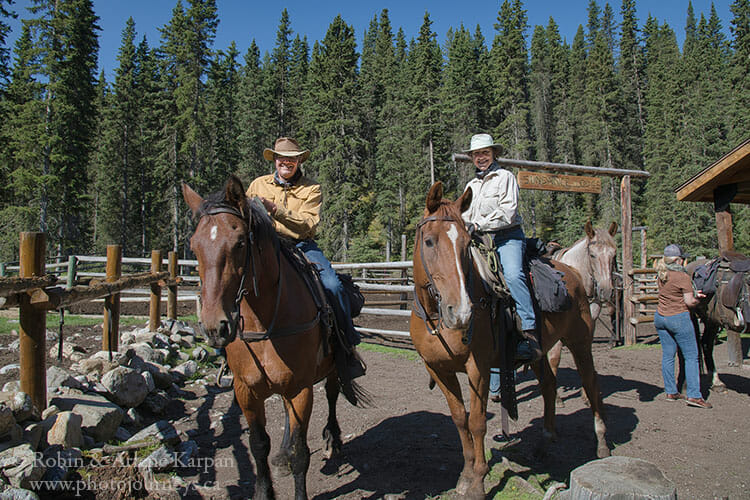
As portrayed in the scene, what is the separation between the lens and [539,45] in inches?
1980

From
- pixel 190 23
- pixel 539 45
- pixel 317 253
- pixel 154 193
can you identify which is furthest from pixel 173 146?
pixel 539 45

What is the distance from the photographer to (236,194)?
271 centimetres

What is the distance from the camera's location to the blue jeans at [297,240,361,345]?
151 inches

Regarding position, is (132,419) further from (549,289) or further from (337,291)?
(549,289)

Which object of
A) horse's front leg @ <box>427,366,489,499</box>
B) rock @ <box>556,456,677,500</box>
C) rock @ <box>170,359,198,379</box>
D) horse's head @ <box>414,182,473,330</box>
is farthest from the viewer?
rock @ <box>170,359,198,379</box>

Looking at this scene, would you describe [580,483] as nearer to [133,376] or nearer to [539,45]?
[133,376]

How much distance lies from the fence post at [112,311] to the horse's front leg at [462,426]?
178 inches

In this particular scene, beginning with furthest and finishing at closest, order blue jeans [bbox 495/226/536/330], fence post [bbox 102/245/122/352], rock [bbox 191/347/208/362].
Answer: rock [bbox 191/347/208/362], fence post [bbox 102/245/122/352], blue jeans [bbox 495/226/536/330]

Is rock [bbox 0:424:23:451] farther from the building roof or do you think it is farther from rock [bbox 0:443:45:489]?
the building roof

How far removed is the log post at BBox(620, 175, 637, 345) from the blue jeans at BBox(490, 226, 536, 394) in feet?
24.6

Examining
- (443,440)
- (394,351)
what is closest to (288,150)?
(443,440)

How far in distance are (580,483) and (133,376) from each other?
495 centimetres

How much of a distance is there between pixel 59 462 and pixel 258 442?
1477mm

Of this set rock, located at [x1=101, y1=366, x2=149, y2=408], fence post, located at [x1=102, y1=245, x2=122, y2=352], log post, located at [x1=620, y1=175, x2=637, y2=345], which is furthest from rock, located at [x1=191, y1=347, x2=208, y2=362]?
log post, located at [x1=620, y1=175, x2=637, y2=345]
